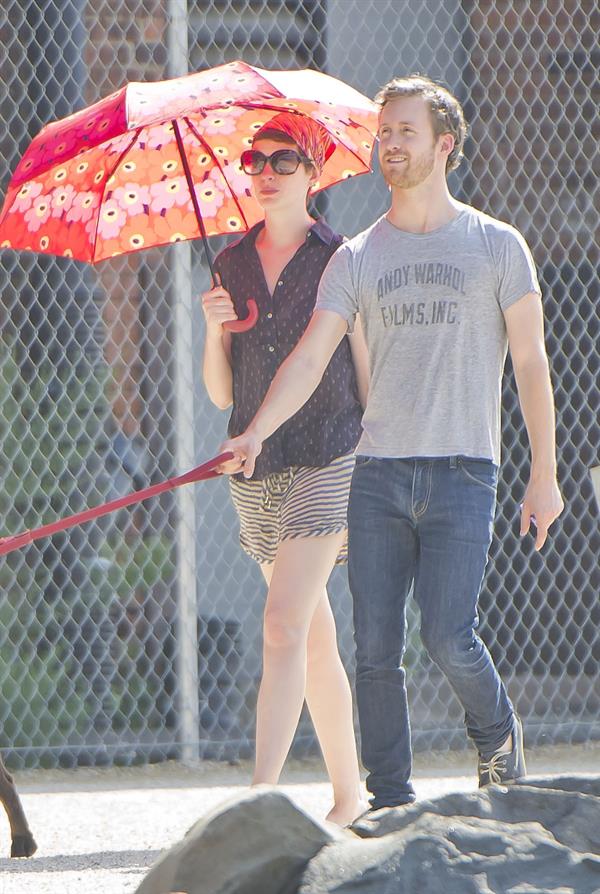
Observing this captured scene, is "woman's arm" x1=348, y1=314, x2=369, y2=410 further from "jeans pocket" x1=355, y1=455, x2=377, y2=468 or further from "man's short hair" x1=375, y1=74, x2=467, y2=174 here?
"man's short hair" x1=375, y1=74, x2=467, y2=174

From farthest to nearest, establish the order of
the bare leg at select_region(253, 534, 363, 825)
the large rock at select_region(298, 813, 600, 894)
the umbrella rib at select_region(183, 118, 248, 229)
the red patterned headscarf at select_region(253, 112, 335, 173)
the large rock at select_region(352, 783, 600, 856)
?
1. the umbrella rib at select_region(183, 118, 248, 229)
2. the red patterned headscarf at select_region(253, 112, 335, 173)
3. the bare leg at select_region(253, 534, 363, 825)
4. the large rock at select_region(352, 783, 600, 856)
5. the large rock at select_region(298, 813, 600, 894)

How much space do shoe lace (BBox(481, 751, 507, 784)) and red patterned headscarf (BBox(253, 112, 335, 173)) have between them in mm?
1592

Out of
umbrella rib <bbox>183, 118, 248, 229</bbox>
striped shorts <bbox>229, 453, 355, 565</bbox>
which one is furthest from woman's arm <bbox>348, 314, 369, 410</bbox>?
umbrella rib <bbox>183, 118, 248, 229</bbox>

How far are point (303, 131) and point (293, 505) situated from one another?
0.97 m

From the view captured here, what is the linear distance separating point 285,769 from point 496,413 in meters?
3.07

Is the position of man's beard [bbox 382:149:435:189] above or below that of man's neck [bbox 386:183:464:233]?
above

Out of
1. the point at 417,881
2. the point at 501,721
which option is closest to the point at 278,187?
the point at 501,721

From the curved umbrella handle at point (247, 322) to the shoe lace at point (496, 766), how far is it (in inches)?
50.4

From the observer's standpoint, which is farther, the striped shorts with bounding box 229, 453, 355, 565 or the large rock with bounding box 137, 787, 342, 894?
the striped shorts with bounding box 229, 453, 355, 565

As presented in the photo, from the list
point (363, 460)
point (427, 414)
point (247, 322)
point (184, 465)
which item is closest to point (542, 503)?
point (427, 414)

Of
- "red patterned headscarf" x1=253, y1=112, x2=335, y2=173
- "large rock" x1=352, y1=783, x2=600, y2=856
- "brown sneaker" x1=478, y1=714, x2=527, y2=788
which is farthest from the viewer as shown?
"red patterned headscarf" x1=253, y1=112, x2=335, y2=173

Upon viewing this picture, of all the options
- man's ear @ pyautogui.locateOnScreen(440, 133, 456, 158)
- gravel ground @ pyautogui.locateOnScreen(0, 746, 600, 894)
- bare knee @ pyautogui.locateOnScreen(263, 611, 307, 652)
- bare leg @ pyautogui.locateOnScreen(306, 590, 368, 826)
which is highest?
man's ear @ pyautogui.locateOnScreen(440, 133, 456, 158)

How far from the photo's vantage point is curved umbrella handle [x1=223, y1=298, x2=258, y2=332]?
398cm

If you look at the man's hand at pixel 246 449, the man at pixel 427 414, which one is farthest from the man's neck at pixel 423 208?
the man's hand at pixel 246 449
